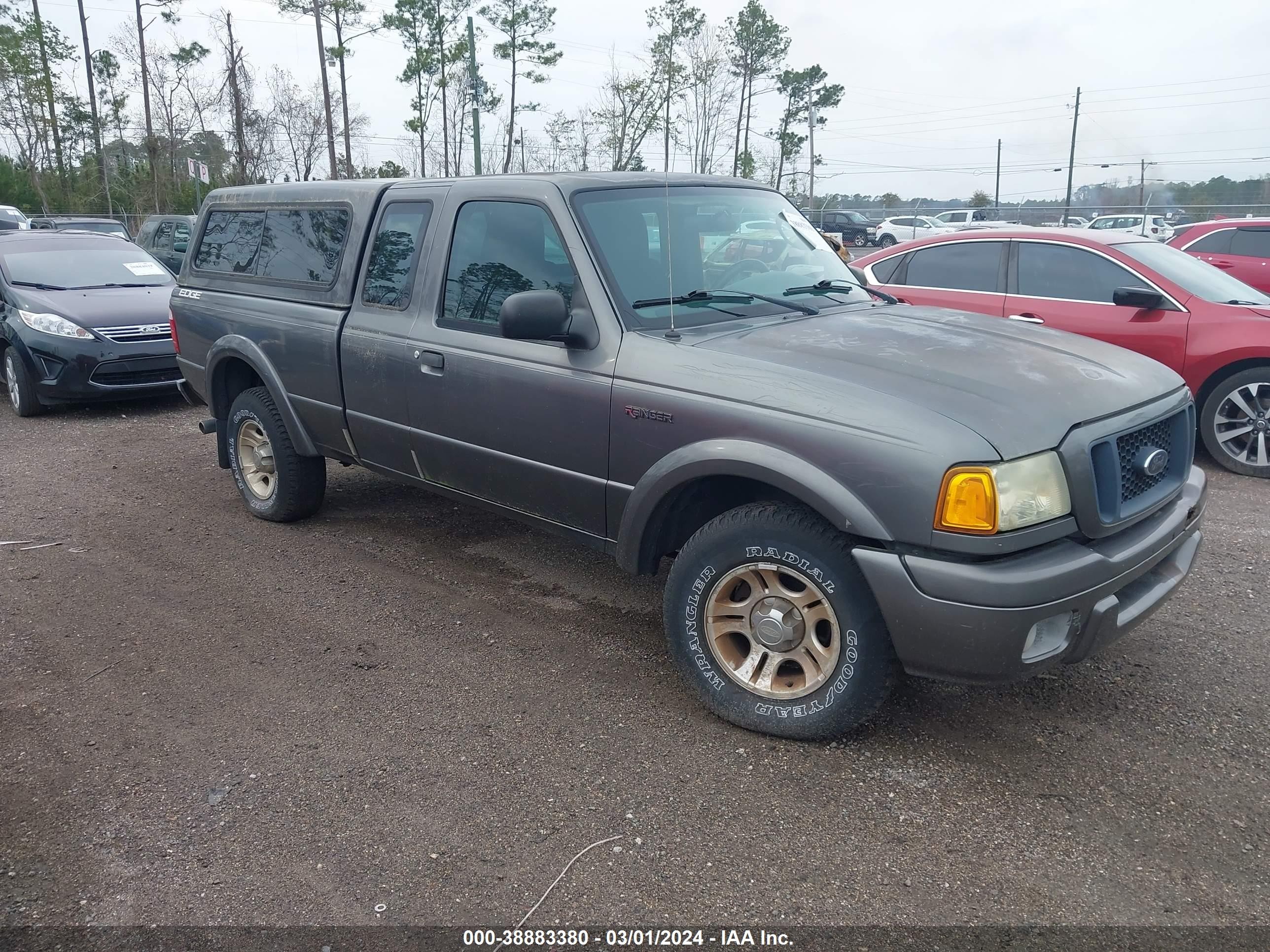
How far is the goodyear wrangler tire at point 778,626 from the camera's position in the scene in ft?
9.93

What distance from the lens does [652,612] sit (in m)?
4.44

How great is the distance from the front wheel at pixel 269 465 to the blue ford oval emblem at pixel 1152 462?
422 cm

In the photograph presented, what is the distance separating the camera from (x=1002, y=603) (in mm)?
2730

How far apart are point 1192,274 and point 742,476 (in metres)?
5.50

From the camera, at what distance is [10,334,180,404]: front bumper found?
8.70 meters

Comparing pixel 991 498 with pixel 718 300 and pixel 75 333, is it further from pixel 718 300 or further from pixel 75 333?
pixel 75 333

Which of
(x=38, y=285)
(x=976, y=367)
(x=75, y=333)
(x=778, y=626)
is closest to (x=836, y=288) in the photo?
(x=976, y=367)

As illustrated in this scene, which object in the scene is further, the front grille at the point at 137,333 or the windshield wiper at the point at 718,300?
the front grille at the point at 137,333

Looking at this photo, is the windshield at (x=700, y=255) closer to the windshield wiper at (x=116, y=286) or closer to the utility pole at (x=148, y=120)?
the windshield wiper at (x=116, y=286)

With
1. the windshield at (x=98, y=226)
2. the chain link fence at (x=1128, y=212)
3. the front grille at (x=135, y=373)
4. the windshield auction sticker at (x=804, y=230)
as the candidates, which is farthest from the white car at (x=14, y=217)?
the chain link fence at (x=1128, y=212)

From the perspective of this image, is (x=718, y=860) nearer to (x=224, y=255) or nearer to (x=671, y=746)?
(x=671, y=746)

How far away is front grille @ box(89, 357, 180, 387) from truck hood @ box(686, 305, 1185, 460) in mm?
7382

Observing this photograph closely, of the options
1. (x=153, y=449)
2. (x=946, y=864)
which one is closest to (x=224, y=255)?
(x=153, y=449)

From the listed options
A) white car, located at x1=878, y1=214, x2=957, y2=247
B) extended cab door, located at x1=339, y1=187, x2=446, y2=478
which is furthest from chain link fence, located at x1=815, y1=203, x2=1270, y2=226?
extended cab door, located at x1=339, y1=187, x2=446, y2=478
